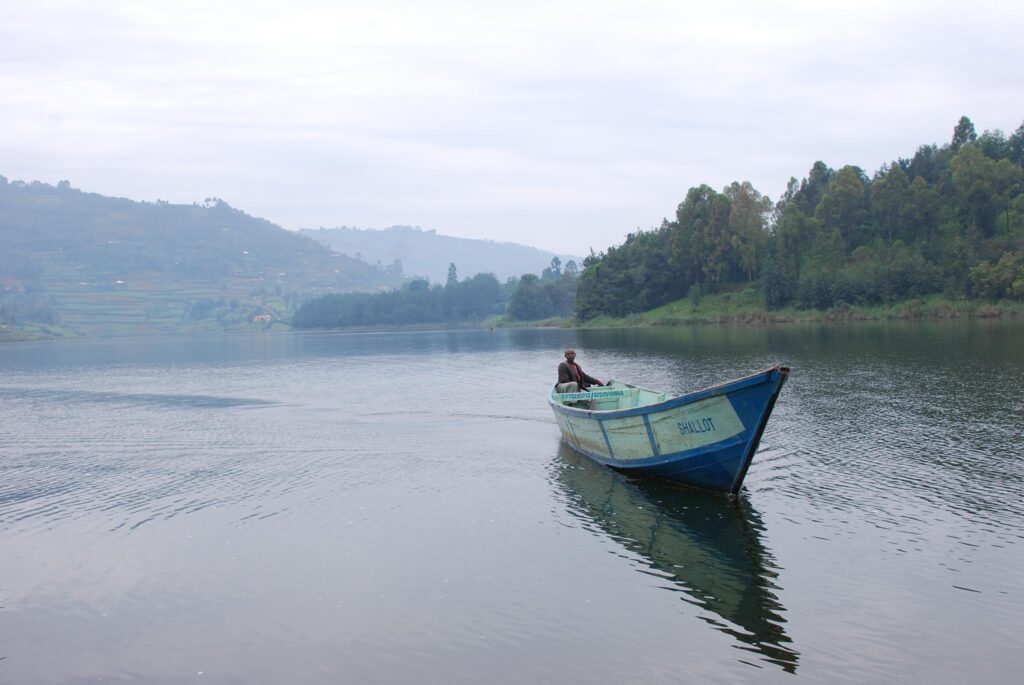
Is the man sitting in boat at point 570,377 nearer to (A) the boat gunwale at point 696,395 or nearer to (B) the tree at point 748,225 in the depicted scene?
(A) the boat gunwale at point 696,395

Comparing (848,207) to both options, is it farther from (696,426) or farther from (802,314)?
(696,426)

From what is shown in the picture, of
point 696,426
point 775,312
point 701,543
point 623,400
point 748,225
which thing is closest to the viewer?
point 701,543

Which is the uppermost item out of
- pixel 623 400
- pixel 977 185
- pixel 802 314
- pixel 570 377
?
pixel 977 185

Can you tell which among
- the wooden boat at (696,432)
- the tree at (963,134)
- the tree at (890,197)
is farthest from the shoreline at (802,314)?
the wooden boat at (696,432)

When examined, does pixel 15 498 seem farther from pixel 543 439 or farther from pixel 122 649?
pixel 543 439

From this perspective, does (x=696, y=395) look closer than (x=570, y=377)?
Yes

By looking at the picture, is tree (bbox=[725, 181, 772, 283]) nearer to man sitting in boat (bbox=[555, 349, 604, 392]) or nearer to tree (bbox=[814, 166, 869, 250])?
tree (bbox=[814, 166, 869, 250])

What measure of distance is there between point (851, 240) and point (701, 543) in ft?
433

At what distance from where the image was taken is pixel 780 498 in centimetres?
2178

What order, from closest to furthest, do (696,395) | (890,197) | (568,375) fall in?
(696,395), (568,375), (890,197)

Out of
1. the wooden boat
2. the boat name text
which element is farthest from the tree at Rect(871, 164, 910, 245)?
the boat name text

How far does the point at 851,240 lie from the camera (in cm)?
13900

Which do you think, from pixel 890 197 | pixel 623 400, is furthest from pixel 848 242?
pixel 623 400

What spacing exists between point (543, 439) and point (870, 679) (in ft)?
75.1
